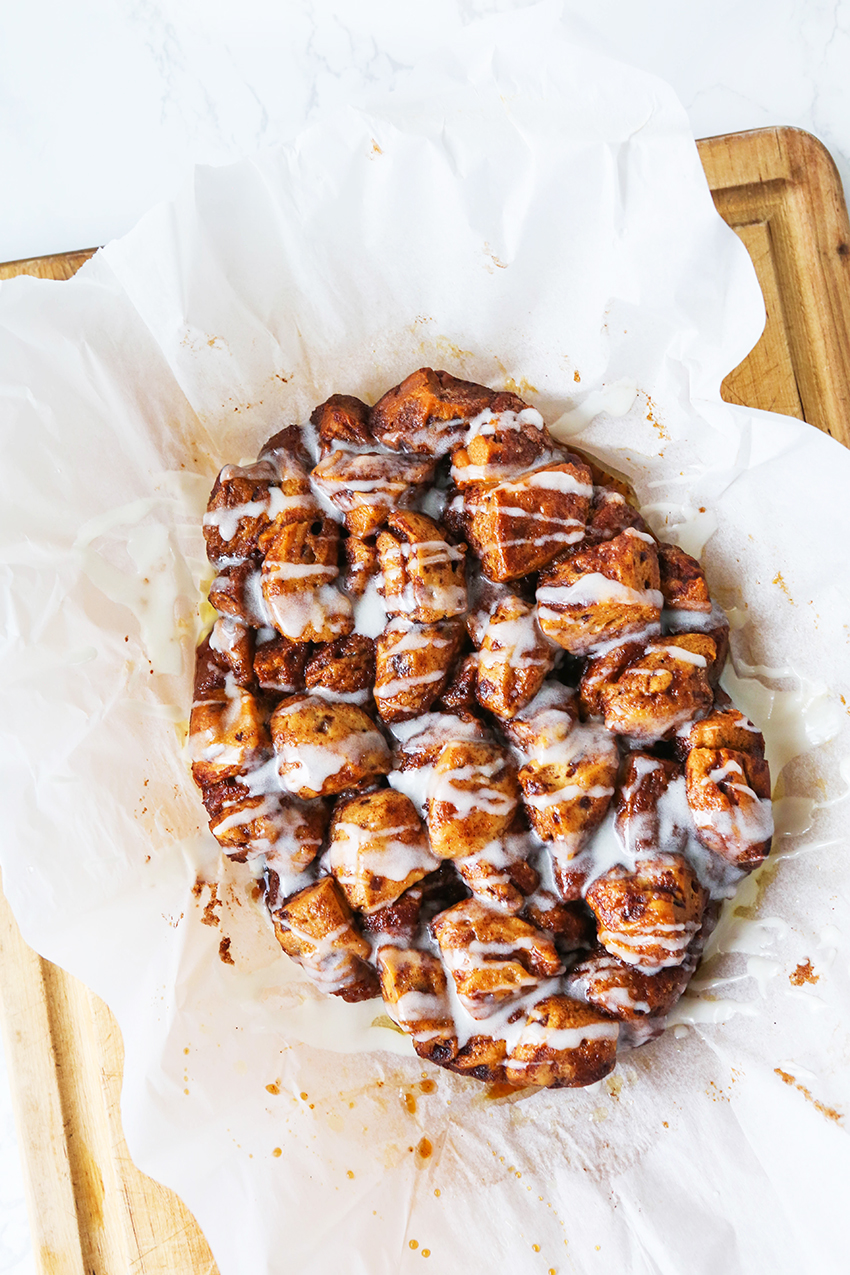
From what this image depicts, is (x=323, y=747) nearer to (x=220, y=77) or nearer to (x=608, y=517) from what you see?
(x=608, y=517)

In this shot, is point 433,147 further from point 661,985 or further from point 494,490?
point 661,985

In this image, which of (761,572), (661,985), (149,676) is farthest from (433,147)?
(661,985)

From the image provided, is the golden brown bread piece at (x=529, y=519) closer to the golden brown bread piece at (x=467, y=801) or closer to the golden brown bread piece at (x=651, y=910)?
the golden brown bread piece at (x=467, y=801)

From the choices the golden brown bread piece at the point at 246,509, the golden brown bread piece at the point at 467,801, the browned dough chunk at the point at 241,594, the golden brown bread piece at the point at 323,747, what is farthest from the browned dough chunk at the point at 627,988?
the golden brown bread piece at the point at 246,509

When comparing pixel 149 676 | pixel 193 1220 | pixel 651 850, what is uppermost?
pixel 149 676

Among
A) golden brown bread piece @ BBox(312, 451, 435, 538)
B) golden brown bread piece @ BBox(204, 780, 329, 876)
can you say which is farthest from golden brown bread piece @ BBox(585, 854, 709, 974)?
golden brown bread piece @ BBox(312, 451, 435, 538)

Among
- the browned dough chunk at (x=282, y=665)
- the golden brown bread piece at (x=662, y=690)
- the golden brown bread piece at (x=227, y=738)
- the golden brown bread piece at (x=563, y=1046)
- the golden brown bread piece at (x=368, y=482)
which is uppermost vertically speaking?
the golden brown bread piece at (x=368, y=482)

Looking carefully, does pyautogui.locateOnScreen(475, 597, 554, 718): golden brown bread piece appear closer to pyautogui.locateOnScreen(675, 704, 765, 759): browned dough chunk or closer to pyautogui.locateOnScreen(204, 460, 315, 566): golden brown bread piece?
pyautogui.locateOnScreen(675, 704, 765, 759): browned dough chunk
